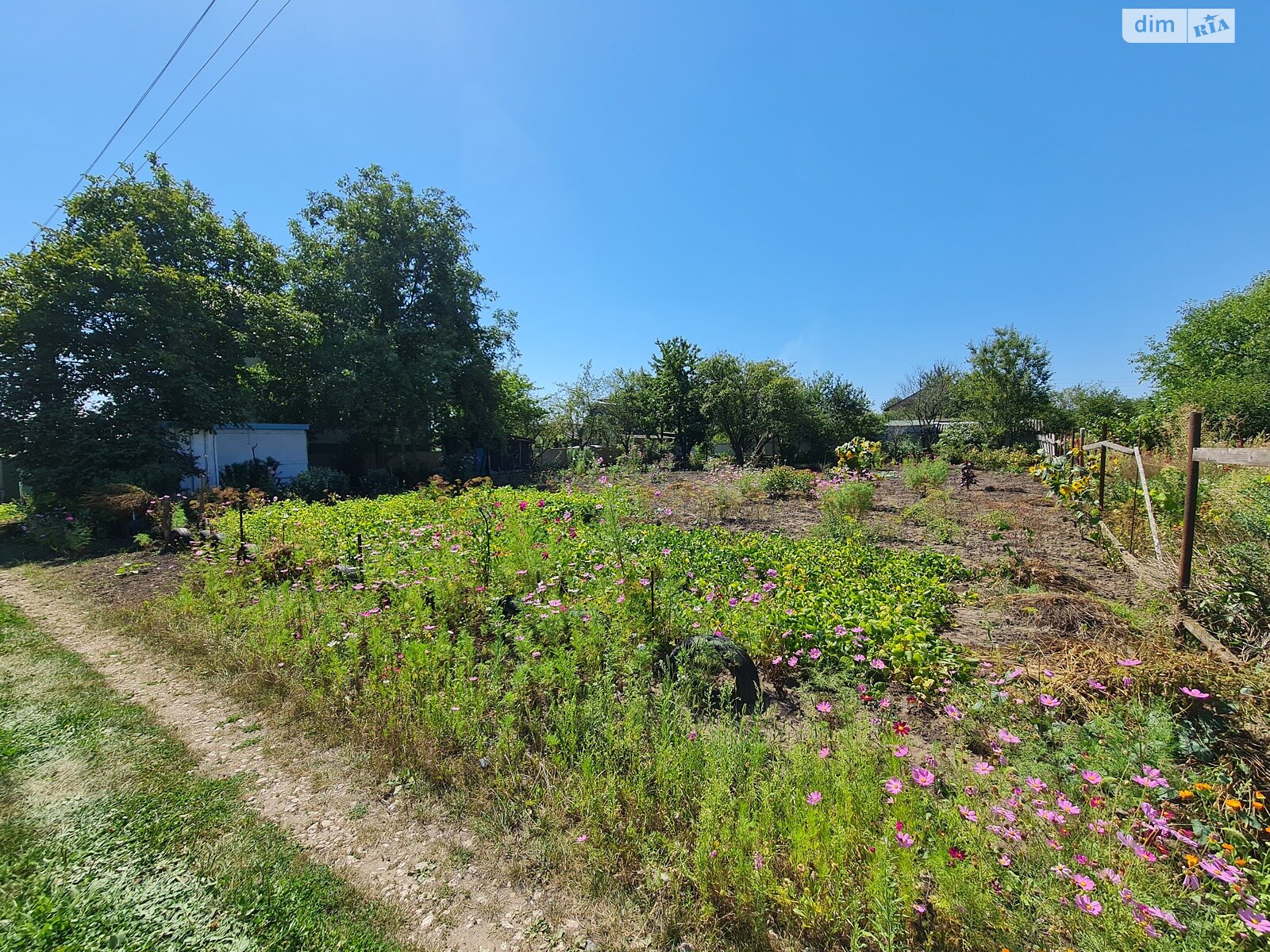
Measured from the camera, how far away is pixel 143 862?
188cm

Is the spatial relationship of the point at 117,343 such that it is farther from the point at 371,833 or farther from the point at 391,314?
the point at 371,833

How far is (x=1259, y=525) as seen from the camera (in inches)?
126

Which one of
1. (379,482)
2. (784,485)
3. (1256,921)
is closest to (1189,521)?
(1256,921)

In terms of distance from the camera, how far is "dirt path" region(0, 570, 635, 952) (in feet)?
5.43

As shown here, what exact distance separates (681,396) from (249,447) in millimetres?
16918

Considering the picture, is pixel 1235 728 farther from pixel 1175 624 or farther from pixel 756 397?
pixel 756 397

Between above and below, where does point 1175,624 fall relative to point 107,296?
below

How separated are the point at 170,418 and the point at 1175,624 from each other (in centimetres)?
1715

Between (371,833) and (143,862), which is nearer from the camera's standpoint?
(143,862)

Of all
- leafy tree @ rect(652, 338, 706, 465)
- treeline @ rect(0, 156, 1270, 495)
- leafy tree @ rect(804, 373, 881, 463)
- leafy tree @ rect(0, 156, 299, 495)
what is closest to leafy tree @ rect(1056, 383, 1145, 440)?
treeline @ rect(0, 156, 1270, 495)

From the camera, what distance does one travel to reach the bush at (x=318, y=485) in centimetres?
1370

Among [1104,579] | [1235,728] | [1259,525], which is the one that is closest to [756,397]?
[1104,579]

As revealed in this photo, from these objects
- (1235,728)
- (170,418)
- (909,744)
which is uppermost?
(170,418)

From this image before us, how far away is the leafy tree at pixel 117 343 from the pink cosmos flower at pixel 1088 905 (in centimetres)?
1465
